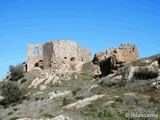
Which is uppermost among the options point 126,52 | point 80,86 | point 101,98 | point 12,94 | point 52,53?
point 52,53

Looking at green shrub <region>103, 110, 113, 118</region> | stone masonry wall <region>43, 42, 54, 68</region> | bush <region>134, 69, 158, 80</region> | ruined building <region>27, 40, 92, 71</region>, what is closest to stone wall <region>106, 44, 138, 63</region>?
bush <region>134, 69, 158, 80</region>

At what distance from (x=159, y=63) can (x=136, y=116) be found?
11759 millimetres

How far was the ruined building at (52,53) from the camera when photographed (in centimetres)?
4925

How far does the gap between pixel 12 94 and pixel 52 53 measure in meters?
18.9

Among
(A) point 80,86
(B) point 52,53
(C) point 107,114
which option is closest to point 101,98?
(C) point 107,114

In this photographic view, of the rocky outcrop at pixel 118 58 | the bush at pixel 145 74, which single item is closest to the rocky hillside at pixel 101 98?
the bush at pixel 145 74

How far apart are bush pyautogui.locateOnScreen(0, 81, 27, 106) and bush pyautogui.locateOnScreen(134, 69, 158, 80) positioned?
16.5m

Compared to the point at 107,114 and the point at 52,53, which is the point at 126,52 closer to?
the point at 52,53

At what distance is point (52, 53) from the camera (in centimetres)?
4938

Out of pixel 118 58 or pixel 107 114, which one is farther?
pixel 118 58

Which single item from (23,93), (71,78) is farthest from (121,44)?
(23,93)

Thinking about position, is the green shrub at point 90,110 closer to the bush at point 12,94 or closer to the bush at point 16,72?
the bush at point 12,94

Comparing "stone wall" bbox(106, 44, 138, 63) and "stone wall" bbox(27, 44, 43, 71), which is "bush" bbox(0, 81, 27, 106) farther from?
"stone wall" bbox(27, 44, 43, 71)

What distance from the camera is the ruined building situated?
49250mm
